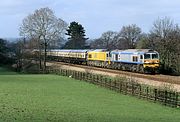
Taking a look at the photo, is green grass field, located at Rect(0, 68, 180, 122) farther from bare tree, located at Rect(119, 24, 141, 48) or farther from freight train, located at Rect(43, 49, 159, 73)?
bare tree, located at Rect(119, 24, 141, 48)

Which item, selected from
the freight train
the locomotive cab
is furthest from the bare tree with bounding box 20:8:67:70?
the locomotive cab

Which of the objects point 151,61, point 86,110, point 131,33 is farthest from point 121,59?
point 131,33

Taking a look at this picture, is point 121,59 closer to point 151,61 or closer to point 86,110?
point 151,61

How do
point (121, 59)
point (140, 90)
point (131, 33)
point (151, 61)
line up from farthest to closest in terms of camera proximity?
point (131, 33)
point (121, 59)
point (151, 61)
point (140, 90)

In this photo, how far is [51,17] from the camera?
111m

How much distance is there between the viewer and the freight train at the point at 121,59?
61562 millimetres

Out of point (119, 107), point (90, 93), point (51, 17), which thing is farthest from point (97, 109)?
point (51, 17)

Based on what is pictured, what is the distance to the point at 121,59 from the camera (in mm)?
71750

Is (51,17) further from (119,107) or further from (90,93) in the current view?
(119,107)

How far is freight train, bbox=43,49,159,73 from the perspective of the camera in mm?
61562

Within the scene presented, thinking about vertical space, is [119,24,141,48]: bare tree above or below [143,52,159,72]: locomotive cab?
above

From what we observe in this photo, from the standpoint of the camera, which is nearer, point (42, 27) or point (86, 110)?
point (86, 110)

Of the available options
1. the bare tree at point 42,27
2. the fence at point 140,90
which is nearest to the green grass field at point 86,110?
the fence at point 140,90

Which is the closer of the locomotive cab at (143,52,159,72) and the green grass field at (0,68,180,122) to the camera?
the green grass field at (0,68,180,122)
